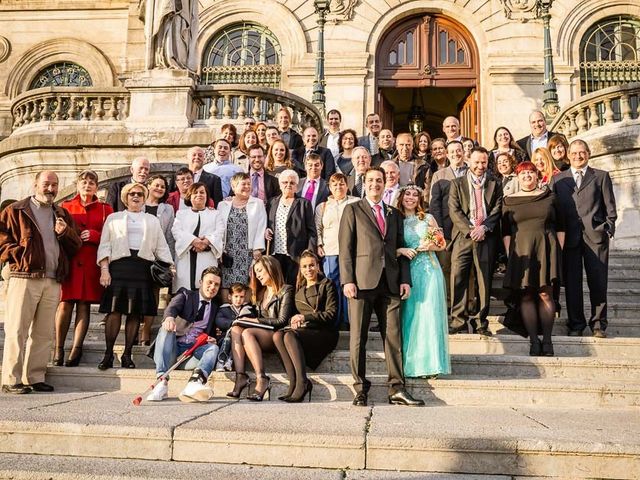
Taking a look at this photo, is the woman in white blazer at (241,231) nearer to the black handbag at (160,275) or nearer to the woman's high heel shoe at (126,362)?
the black handbag at (160,275)

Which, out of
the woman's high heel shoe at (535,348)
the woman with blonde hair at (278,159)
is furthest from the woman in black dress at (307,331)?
the woman with blonde hair at (278,159)

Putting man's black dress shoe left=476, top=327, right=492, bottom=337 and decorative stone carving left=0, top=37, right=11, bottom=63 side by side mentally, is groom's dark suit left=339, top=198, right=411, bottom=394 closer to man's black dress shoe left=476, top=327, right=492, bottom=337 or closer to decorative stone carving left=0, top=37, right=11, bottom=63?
man's black dress shoe left=476, top=327, right=492, bottom=337

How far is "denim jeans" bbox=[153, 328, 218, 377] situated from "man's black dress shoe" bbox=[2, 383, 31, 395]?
42.4 inches

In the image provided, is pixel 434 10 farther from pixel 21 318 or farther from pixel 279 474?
pixel 279 474

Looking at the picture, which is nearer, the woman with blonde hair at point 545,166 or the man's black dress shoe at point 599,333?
the man's black dress shoe at point 599,333

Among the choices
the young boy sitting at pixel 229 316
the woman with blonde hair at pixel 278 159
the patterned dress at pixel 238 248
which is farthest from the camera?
the woman with blonde hair at pixel 278 159

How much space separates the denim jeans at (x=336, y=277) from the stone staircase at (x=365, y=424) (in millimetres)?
600

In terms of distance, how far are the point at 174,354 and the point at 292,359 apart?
1102mm

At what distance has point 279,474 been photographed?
11.6 feet

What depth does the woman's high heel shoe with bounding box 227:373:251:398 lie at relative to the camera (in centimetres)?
539

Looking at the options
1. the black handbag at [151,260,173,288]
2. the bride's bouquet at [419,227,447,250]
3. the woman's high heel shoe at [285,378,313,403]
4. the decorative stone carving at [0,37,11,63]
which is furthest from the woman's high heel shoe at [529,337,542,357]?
the decorative stone carving at [0,37,11,63]

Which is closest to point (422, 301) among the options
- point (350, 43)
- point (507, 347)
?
point (507, 347)

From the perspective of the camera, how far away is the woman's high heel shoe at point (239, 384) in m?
5.39

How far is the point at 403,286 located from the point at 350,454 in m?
2.04
